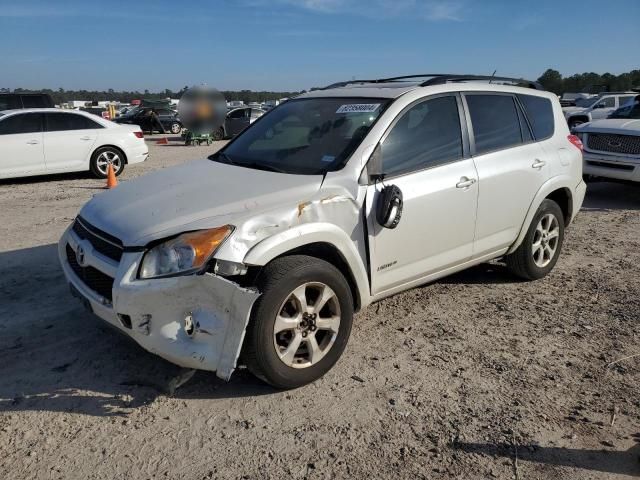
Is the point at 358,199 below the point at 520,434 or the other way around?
the other way around

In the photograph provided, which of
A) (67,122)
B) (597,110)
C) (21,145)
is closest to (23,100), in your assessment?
(67,122)

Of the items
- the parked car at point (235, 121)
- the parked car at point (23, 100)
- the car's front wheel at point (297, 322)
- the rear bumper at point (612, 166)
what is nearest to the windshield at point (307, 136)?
the car's front wheel at point (297, 322)

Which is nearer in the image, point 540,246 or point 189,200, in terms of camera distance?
point 189,200

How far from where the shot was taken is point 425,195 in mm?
3709

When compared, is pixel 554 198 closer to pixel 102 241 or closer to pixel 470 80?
pixel 470 80

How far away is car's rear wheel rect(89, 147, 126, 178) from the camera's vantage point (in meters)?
11.1

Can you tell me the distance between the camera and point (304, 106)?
14.3 feet

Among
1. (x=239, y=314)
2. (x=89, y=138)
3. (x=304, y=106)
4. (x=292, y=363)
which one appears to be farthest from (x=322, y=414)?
(x=89, y=138)

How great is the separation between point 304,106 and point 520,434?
113 inches

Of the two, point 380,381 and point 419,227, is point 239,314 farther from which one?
point 419,227

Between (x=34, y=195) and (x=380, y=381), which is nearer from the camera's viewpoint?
(x=380, y=381)

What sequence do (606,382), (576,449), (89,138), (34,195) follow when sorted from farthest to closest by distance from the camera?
(89,138) → (34,195) → (606,382) → (576,449)

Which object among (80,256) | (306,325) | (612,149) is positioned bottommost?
(306,325)

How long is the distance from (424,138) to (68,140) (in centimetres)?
906
